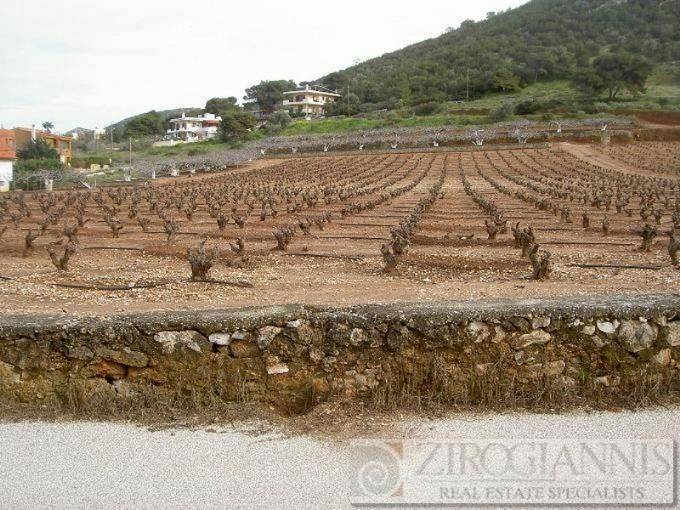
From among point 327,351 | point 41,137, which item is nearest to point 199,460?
point 327,351

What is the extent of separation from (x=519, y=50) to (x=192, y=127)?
53.9 m

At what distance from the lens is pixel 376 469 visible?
3.87 metres

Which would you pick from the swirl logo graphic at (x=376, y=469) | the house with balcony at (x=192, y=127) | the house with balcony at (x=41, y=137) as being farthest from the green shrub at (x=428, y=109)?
the swirl logo graphic at (x=376, y=469)

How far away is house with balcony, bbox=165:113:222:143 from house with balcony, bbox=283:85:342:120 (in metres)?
11.7

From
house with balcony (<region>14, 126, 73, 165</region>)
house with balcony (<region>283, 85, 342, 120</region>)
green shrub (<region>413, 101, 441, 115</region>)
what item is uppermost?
house with balcony (<region>283, 85, 342, 120</region>)

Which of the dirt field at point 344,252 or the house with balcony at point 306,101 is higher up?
the house with balcony at point 306,101

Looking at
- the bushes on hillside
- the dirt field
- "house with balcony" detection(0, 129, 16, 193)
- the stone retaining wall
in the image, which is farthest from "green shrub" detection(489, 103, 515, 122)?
the stone retaining wall

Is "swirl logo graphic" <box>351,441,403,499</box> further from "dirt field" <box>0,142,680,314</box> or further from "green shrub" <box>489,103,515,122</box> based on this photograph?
"green shrub" <box>489,103,515,122</box>

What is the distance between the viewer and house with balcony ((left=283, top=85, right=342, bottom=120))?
100m

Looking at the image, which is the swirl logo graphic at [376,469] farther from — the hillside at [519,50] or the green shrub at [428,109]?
the hillside at [519,50]

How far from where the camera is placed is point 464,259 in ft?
35.7

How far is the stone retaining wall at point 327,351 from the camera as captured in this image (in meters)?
4.77

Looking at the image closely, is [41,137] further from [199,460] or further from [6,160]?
[199,460]

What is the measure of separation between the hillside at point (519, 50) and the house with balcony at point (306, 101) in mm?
6196
